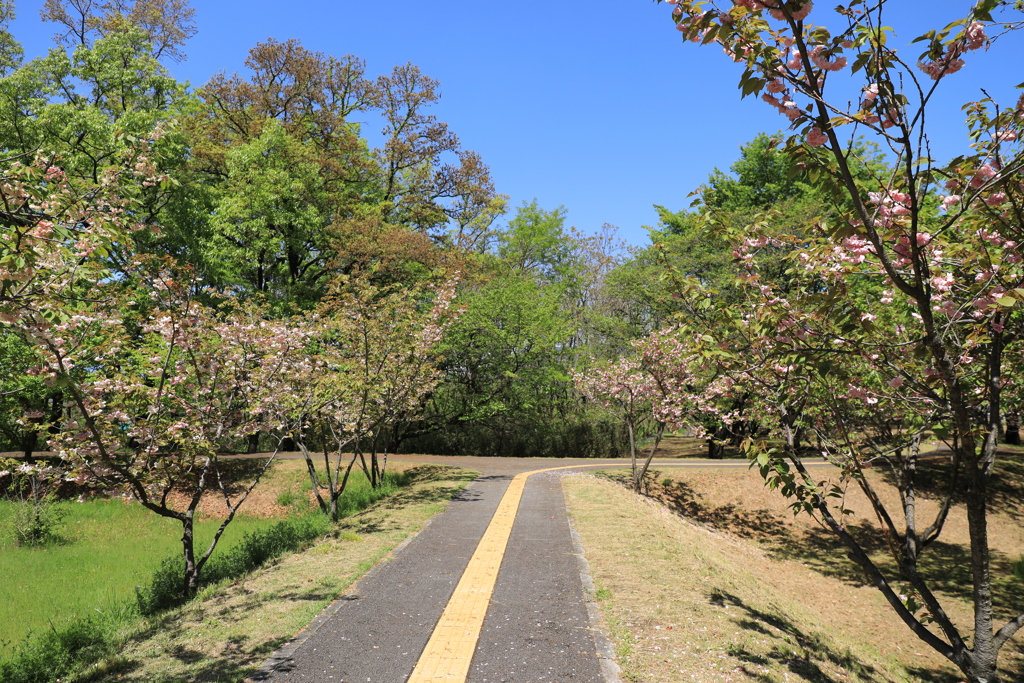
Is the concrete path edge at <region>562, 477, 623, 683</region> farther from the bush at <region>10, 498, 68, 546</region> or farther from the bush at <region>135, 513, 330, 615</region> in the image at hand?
the bush at <region>10, 498, 68, 546</region>

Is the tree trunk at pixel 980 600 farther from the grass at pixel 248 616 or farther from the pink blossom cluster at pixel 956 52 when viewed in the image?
the grass at pixel 248 616

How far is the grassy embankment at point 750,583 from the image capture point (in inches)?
229

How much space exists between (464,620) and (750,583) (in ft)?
19.7

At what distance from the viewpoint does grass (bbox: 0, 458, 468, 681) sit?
5.43 metres

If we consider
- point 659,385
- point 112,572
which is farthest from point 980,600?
point 112,572

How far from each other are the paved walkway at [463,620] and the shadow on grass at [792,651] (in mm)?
1789

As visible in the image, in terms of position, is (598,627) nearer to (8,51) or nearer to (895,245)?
(895,245)

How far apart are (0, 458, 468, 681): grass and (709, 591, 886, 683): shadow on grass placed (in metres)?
5.03

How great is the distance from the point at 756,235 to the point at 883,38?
90.2 inches

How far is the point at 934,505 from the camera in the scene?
17.0 m

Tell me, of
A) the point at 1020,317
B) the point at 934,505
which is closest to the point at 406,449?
the point at 934,505

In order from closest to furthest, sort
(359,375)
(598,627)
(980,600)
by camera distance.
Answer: (980,600) < (598,627) < (359,375)

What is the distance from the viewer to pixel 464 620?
606 centimetres

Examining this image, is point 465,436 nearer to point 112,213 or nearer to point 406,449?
point 406,449
